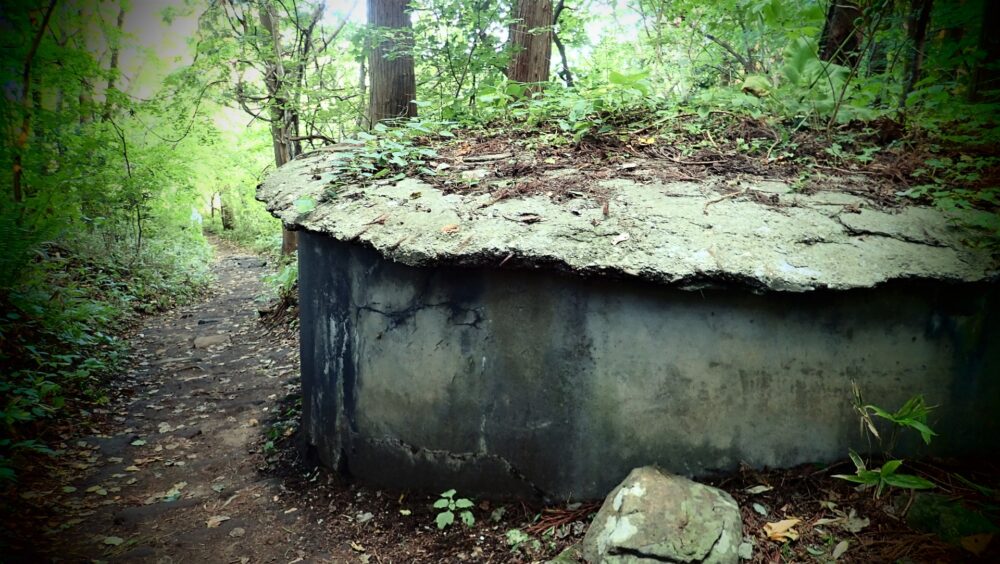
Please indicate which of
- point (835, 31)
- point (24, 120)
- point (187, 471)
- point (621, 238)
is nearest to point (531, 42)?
point (835, 31)

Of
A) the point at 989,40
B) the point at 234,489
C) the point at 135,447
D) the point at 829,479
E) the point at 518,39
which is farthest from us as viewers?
the point at 518,39

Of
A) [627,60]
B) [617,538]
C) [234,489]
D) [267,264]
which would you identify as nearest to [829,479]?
[617,538]

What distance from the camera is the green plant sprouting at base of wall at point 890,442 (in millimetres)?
2266

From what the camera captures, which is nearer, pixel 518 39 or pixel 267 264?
pixel 518 39

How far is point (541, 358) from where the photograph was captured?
9.30ft

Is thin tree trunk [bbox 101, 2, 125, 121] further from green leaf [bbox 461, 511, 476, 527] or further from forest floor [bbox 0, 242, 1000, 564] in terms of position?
green leaf [bbox 461, 511, 476, 527]

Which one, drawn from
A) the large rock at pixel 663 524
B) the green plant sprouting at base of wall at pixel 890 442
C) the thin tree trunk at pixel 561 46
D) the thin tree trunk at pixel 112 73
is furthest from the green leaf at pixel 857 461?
the thin tree trunk at pixel 112 73

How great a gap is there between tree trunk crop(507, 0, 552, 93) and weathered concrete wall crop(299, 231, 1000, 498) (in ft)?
11.8

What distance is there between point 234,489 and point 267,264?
12.7 m

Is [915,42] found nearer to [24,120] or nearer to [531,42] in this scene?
[531,42]

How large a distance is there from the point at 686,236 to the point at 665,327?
0.46m

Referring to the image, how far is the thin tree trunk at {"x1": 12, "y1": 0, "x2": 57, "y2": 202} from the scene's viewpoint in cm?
612

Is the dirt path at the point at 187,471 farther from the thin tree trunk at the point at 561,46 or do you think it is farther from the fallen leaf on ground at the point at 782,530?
the thin tree trunk at the point at 561,46

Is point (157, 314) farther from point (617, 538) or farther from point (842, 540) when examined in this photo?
point (842, 540)
